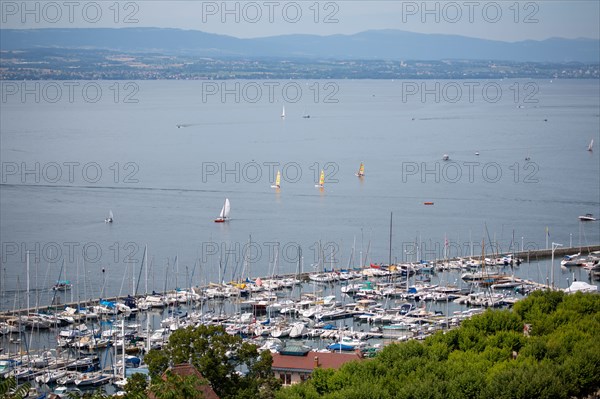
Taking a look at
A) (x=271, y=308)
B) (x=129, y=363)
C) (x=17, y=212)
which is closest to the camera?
(x=129, y=363)

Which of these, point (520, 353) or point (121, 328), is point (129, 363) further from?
point (520, 353)

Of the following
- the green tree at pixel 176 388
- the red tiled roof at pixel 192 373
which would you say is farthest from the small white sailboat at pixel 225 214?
the green tree at pixel 176 388

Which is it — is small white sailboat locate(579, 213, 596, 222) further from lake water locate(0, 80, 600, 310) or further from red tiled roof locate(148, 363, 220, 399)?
red tiled roof locate(148, 363, 220, 399)

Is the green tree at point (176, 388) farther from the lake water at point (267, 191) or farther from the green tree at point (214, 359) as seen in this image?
the lake water at point (267, 191)

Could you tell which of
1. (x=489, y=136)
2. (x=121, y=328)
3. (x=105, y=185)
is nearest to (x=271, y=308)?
(x=121, y=328)

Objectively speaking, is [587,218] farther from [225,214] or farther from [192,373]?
[192,373]

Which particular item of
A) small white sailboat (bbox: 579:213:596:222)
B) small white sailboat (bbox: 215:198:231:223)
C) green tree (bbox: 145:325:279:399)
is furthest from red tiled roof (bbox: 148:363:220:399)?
small white sailboat (bbox: 579:213:596:222)
